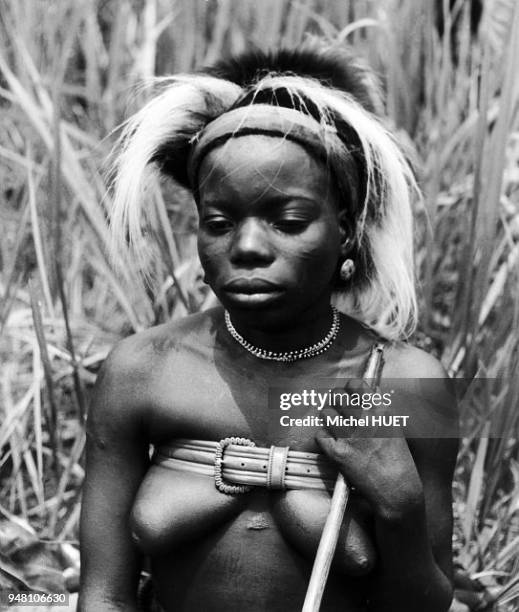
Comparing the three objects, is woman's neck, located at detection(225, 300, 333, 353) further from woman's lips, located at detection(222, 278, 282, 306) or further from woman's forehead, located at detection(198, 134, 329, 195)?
woman's forehead, located at detection(198, 134, 329, 195)

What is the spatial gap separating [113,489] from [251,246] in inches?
18.4

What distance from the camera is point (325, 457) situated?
1.44 m

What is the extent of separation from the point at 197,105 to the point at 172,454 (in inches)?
21.8

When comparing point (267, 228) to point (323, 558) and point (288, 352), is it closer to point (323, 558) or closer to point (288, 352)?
point (288, 352)

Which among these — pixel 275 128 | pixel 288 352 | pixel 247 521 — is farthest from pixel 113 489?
pixel 275 128

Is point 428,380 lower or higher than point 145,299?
higher

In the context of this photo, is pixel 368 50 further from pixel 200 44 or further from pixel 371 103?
pixel 371 103

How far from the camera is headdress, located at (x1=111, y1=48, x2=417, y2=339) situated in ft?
4.75

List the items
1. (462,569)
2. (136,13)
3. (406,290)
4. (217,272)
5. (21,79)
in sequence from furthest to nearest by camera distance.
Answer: (136,13), (21,79), (462,569), (406,290), (217,272)

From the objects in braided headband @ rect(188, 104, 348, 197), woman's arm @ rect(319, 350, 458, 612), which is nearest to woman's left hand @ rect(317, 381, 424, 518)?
woman's arm @ rect(319, 350, 458, 612)

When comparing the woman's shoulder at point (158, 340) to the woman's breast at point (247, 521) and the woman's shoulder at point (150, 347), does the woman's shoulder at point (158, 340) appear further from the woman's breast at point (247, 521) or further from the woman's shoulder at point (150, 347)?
the woman's breast at point (247, 521)

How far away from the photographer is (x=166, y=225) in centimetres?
207

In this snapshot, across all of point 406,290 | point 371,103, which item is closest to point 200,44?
point 371,103

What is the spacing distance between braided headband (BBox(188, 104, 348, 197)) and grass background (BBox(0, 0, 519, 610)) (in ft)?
1.10
